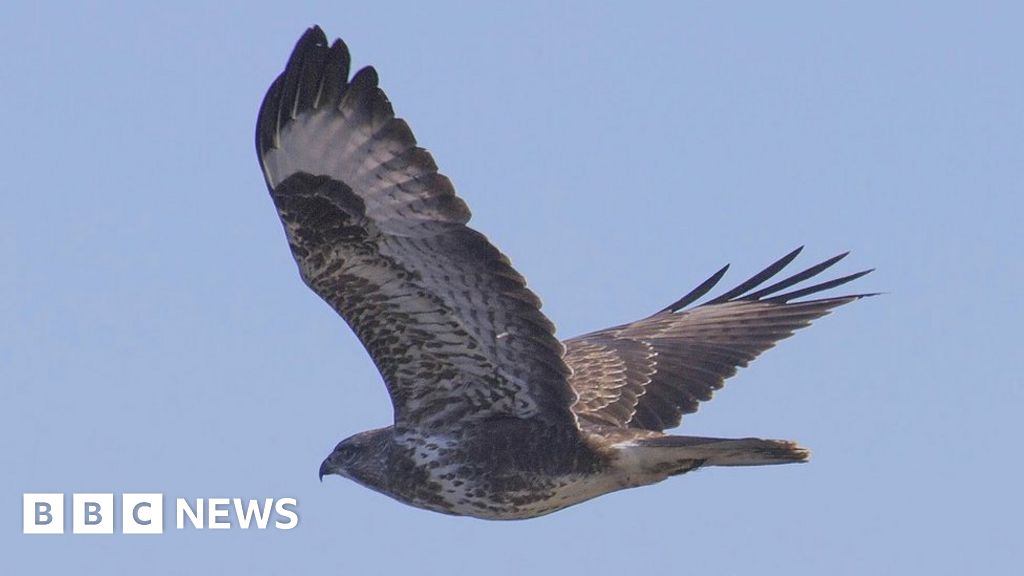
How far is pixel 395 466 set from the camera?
10.8 metres

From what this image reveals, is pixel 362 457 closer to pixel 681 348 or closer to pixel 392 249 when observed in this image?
pixel 392 249

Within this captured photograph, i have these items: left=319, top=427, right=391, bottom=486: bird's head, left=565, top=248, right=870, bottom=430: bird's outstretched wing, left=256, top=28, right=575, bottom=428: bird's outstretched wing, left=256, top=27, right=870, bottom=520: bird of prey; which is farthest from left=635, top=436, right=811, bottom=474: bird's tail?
left=319, top=427, right=391, bottom=486: bird's head

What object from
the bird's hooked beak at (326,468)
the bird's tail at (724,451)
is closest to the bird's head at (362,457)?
the bird's hooked beak at (326,468)

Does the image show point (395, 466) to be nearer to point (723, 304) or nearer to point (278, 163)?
point (278, 163)

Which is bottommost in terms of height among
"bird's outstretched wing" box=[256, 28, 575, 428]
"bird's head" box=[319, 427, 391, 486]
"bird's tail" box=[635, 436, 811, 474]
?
"bird's tail" box=[635, 436, 811, 474]

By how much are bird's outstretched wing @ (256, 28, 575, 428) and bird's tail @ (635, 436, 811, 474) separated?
484mm

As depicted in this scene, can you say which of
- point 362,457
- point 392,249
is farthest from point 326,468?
point 392,249

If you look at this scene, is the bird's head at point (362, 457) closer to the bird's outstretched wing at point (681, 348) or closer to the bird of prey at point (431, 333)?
the bird of prey at point (431, 333)

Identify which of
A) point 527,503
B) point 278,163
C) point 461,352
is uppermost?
point 278,163

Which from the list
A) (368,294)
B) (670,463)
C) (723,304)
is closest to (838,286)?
(723,304)

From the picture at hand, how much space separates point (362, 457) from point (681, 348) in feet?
7.73

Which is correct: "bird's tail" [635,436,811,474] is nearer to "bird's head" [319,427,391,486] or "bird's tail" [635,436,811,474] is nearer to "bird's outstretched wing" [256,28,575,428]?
"bird's outstretched wing" [256,28,575,428]

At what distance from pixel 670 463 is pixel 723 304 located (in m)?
3.06

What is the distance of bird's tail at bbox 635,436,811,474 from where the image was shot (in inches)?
396
